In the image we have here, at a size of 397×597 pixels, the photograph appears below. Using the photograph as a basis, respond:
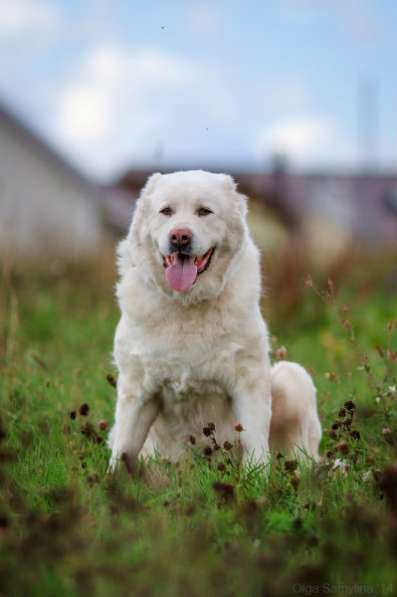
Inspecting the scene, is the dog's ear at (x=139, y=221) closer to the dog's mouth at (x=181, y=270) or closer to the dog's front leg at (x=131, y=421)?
the dog's mouth at (x=181, y=270)

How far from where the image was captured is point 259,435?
3.81m

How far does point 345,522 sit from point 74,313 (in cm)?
791

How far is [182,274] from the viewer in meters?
3.75

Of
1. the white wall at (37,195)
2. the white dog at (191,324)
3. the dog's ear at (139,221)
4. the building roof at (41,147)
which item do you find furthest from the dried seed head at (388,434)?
the building roof at (41,147)

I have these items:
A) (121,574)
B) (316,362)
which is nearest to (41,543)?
(121,574)

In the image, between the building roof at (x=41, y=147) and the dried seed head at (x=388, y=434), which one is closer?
the dried seed head at (x=388, y=434)

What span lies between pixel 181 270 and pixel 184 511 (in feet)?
3.90

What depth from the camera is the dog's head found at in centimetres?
372

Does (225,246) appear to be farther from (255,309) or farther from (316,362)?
(316,362)

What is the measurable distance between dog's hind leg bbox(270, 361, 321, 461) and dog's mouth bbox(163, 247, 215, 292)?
90cm

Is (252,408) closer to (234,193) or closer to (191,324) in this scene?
(191,324)

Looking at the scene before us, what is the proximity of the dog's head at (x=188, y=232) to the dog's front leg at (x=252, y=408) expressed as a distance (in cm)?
42

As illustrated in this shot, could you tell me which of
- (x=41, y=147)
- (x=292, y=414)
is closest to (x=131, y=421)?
(x=292, y=414)

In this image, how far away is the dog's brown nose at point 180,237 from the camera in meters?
3.63
